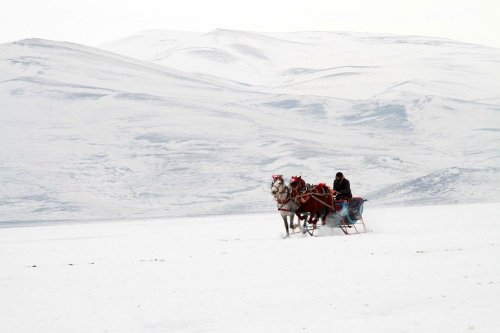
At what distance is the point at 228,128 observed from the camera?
8425 cm

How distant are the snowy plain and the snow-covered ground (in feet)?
0.16

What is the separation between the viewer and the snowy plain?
1020 cm

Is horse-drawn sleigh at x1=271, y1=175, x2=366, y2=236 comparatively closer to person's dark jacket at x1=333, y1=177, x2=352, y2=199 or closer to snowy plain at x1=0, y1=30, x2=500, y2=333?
person's dark jacket at x1=333, y1=177, x2=352, y2=199

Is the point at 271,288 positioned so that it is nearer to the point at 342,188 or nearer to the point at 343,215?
the point at 342,188

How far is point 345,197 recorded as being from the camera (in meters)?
20.7

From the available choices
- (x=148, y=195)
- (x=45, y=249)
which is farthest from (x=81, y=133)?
(x=45, y=249)

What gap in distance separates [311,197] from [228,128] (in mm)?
64294

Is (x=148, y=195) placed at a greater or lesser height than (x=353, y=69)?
lesser

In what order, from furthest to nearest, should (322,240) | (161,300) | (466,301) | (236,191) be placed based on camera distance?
1. (236,191)
2. (322,240)
3. (161,300)
4. (466,301)

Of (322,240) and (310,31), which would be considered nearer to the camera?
(322,240)

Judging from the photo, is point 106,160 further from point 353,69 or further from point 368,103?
point 353,69

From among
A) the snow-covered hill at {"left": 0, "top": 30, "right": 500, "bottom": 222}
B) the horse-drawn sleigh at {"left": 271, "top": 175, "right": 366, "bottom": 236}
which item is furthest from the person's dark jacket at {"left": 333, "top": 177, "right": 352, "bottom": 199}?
the snow-covered hill at {"left": 0, "top": 30, "right": 500, "bottom": 222}

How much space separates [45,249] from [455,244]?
995 cm

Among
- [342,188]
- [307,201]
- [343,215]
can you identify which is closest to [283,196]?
[307,201]
